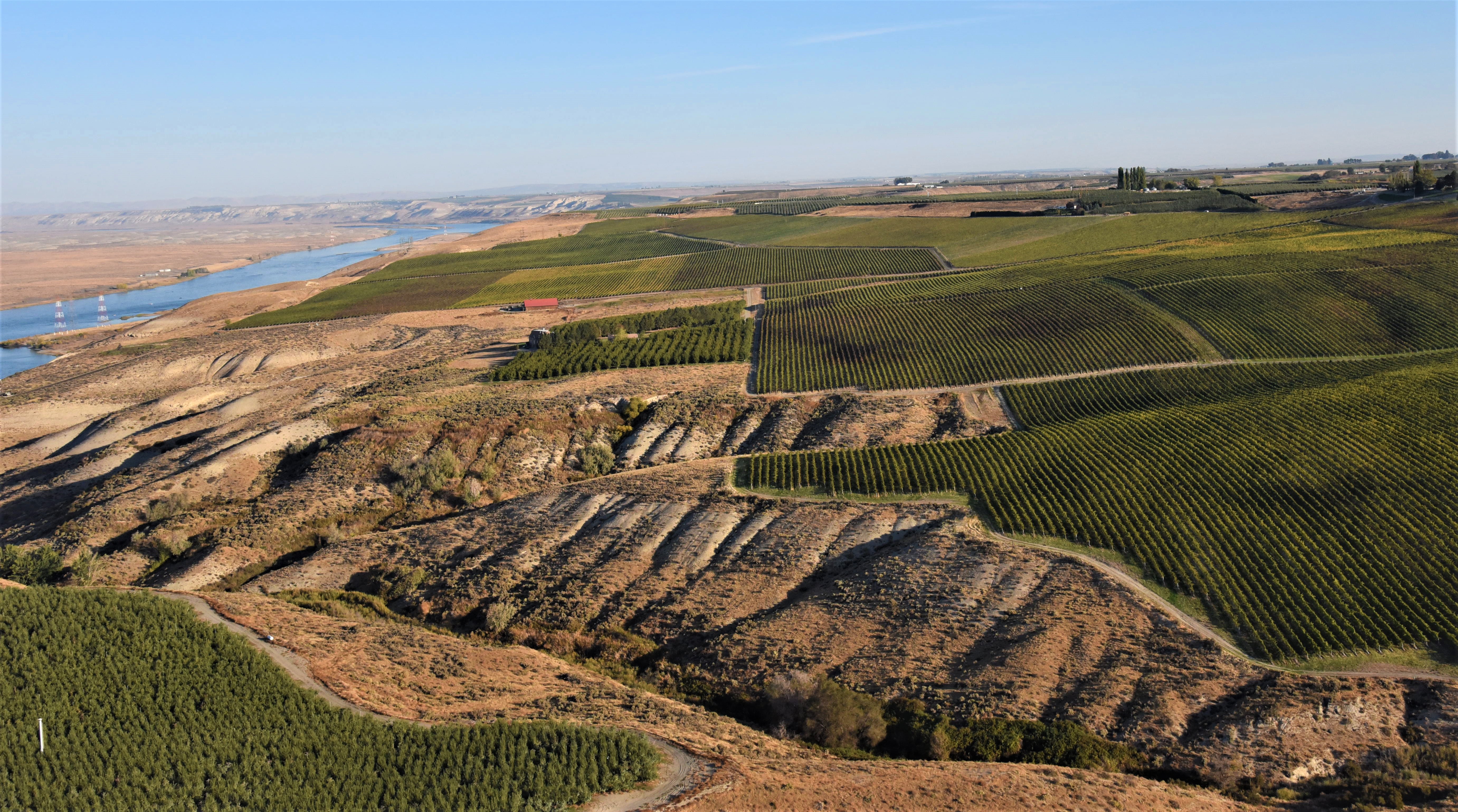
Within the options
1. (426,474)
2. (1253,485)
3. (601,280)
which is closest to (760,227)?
(601,280)

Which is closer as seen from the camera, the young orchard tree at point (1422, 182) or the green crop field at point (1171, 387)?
the green crop field at point (1171, 387)

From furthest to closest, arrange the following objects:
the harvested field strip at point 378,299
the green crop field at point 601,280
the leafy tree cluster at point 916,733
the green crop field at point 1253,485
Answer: the green crop field at point 601,280 → the harvested field strip at point 378,299 → the green crop field at point 1253,485 → the leafy tree cluster at point 916,733

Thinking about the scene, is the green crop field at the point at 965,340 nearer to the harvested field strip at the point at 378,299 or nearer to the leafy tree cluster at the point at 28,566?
the leafy tree cluster at the point at 28,566

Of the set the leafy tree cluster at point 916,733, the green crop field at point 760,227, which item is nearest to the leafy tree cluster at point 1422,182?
the green crop field at point 760,227

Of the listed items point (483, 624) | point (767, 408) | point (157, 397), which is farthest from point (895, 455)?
point (157, 397)

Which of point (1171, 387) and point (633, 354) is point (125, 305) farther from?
point (1171, 387)

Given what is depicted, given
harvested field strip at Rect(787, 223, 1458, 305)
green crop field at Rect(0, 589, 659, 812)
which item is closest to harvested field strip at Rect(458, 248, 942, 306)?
harvested field strip at Rect(787, 223, 1458, 305)
